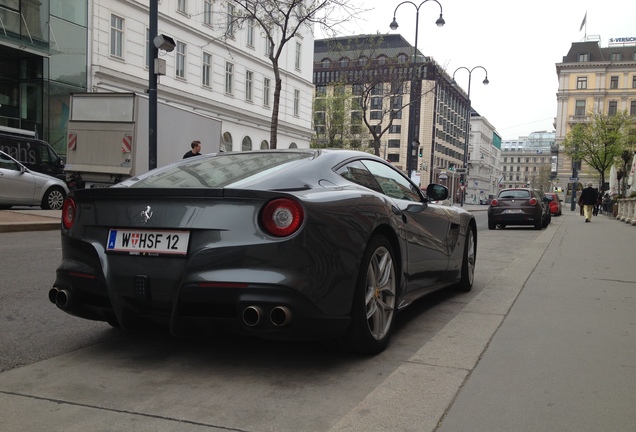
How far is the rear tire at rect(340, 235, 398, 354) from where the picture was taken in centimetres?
352

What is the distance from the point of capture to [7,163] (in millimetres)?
14344

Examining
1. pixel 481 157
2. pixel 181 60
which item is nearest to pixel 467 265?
pixel 181 60

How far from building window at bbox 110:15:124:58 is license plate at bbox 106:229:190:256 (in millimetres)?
25802

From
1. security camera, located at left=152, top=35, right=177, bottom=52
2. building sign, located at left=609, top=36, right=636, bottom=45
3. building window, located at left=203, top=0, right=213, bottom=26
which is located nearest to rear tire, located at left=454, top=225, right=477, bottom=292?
security camera, located at left=152, top=35, right=177, bottom=52

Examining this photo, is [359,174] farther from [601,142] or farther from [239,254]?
[601,142]

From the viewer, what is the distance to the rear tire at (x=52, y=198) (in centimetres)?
1535

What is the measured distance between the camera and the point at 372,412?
273cm

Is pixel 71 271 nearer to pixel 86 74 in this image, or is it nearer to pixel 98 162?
pixel 98 162

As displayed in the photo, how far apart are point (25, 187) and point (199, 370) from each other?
1313 centimetres

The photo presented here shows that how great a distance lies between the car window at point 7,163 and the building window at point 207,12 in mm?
20910

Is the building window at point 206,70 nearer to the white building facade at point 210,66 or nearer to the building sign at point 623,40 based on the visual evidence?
the white building facade at point 210,66

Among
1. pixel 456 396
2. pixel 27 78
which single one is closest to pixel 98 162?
pixel 27 78

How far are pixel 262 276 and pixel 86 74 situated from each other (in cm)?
2512

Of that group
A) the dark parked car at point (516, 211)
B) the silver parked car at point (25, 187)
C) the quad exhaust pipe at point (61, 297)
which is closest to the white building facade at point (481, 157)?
the dark parked car at point (516, 211)
